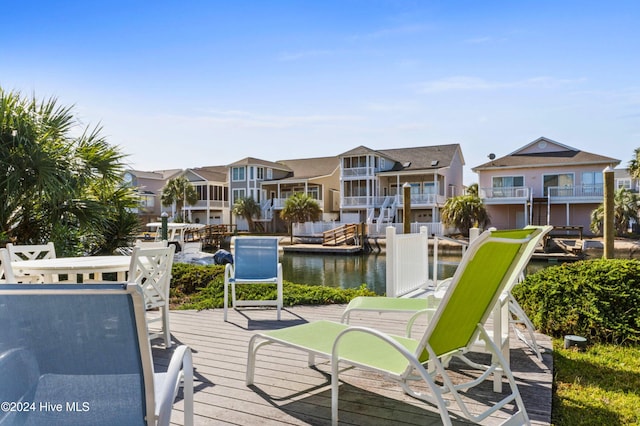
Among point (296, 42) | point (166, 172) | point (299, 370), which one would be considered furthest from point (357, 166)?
point (299, 370)

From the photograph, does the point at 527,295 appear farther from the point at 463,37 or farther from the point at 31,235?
the point at 31,235

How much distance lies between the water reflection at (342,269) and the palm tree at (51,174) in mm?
8366

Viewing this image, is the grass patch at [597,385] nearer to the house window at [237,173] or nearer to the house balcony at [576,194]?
the house balcony at [576,194]

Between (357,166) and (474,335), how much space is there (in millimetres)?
31415

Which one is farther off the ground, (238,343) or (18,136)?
(18,136)

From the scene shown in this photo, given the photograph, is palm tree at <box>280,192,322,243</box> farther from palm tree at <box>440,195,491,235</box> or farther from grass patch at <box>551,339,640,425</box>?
grass patch at <box>551,339,640,425</box>

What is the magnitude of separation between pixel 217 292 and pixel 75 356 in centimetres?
618

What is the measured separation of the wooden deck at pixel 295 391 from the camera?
104 inches

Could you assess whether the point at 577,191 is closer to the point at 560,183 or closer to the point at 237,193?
the point at 560,183

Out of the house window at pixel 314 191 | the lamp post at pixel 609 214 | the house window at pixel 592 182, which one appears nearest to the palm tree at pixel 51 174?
the lamp post at pixel 609 214

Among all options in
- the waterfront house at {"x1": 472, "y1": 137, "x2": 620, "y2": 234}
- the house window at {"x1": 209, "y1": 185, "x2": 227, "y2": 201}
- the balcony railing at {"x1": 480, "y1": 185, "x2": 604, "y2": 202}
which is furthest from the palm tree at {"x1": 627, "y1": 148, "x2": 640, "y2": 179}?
the house window at {"x1": 209, "y1": 185, "x2": 227, "y2": 201}

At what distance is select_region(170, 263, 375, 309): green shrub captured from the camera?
6.46m

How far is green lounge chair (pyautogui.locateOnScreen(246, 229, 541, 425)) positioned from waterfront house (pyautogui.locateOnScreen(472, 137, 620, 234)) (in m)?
28.3

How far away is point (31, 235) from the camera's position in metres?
7.05
